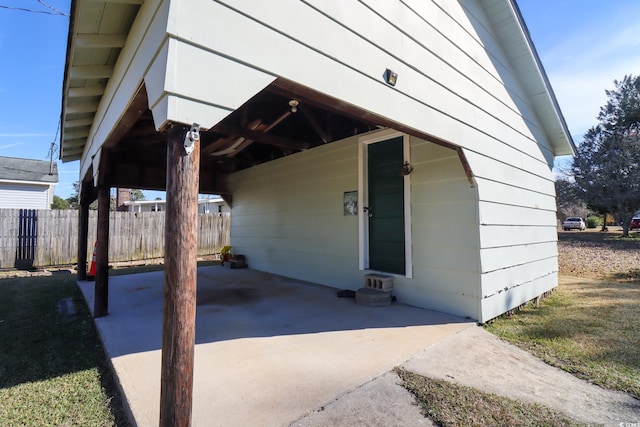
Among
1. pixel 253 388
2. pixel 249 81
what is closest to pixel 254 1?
pixel 249 81

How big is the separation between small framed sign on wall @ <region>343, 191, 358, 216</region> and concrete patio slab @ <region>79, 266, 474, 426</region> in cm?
135

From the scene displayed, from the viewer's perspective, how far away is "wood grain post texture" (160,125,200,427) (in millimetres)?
1378

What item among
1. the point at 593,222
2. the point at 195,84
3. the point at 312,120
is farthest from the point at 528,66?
the point at 593,222

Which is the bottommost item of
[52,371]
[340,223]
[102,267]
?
[52,371]

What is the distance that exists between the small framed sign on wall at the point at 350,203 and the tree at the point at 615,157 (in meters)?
Answer: 17.5

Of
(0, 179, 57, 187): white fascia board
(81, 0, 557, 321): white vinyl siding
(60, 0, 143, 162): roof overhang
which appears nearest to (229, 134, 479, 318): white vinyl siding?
(81, 0, 557, 321): white vinyl siding

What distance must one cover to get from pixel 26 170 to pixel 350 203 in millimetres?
15040

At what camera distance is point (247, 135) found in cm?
433

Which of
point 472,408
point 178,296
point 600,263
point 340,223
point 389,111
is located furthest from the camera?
point 600,263

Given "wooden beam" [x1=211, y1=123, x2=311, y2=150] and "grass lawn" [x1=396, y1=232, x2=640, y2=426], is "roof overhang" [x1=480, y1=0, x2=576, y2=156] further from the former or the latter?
"wooden beam" [x1=211, y1=123, x2=311, y2=150]

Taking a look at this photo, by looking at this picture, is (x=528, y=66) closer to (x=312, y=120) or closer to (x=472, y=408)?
(x=312, y=120)

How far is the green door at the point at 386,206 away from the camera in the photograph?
4.40m

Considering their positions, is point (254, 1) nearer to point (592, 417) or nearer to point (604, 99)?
point (592, 417)

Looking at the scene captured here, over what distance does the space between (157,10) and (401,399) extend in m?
2.66
